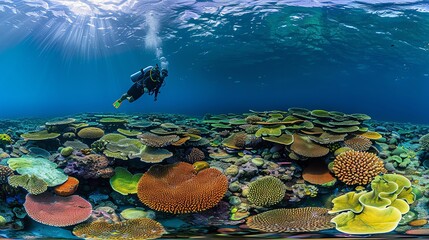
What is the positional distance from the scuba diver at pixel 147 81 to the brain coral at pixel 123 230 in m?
4.45

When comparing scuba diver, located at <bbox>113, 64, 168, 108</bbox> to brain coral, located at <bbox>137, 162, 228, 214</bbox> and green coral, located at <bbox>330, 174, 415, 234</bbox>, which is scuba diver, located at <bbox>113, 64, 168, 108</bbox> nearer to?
brain coral, located at <bbox>137, 162, 228, 214</bbox>

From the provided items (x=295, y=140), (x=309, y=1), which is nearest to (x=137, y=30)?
(x=309, y=1)

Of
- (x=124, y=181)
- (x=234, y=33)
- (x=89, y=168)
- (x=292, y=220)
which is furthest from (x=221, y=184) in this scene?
(x=234, y=33)

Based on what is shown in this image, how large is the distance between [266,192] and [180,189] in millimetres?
1277

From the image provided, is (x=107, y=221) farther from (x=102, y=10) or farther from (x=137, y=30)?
(x=137, y=30)

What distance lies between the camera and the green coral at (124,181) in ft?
13.8

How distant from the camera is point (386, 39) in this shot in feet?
65.2

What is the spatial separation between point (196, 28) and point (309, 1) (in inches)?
334

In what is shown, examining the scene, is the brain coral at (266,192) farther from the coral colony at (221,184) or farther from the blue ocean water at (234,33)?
the blue ocean water at (234,33)

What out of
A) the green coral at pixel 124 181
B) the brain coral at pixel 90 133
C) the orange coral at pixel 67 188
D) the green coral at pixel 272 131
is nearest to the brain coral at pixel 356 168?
the green coral at pixel 272 131

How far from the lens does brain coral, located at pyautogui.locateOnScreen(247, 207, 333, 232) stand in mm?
3098

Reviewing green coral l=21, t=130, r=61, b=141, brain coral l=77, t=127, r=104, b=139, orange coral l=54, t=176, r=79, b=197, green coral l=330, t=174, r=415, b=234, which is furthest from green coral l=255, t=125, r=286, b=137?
green coral l=21, t=130, r=61, b=141

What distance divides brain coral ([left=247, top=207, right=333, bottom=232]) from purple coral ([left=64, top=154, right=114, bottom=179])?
2484 millimetres

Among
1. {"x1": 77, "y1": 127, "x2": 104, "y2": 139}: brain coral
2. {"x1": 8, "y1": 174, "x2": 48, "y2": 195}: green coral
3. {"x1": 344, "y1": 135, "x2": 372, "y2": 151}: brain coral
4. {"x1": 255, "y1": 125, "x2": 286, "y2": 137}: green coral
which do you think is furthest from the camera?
{"x1": 77, "y1": 127, "x2": 104, "y2": 139}: brain coral
